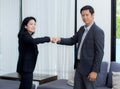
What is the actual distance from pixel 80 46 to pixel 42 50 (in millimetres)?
2191

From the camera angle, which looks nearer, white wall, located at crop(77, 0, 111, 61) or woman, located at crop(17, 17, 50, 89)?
woman, located at crop(17, 17, 50, 89)

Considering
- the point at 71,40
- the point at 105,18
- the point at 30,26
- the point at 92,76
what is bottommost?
the point at 92,76

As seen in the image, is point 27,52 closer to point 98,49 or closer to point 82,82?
point 82,82

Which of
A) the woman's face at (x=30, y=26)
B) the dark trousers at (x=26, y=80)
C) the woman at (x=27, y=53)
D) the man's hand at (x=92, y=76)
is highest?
the woman's face at (x=30, y=26)

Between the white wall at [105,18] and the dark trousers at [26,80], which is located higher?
the white wall at [105,18]

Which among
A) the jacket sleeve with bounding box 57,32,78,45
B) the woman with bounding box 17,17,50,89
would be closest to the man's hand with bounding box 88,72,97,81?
the jacket sleeve with bounding box 57,32,78,45

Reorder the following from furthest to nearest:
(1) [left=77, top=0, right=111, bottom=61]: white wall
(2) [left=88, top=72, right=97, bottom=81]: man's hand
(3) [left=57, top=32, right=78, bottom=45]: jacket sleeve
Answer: (1) [left=77, top=0, right=111, bottom=61]: white wall < (3) [left=57, top=32, right=78, bottom=45]: jacket sleeve < (2) [left=88, top=72, right=97, bottom=81]: man's hand

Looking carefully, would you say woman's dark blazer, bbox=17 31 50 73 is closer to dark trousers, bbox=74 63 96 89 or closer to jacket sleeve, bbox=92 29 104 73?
dark trousers, bbox=74 63 96 89

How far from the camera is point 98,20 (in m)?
4.62

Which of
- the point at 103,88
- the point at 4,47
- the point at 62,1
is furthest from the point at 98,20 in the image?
the point at 4,47

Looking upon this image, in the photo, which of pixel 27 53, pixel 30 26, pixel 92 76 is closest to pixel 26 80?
pixel 27 53

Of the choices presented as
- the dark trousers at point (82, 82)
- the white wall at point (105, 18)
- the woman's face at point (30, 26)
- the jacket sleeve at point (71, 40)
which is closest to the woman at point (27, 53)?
the woman's face at point (30, 26)

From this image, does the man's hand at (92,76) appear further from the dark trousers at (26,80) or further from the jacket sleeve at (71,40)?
the dark trousers at (26,80)

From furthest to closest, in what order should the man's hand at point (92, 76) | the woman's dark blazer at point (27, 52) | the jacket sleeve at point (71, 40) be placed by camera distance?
the jacket sleeve at point (71, 40) < the woman's dark blazer at point (27, 52) < the man's hand at point (92, 76)
